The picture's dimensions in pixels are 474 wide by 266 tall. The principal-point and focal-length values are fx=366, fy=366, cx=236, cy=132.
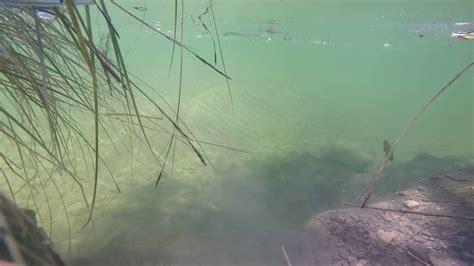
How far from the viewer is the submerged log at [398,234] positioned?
4.83 ft

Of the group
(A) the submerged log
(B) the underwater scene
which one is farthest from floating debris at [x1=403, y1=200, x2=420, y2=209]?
(B) the underwater scene

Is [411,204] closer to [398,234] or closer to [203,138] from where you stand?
[398,234]

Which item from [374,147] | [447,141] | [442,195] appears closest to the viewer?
[442,195]

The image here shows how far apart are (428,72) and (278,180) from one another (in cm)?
925

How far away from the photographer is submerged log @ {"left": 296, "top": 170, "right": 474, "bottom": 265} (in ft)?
4.83

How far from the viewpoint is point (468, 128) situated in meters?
5.43

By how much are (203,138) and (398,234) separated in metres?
2.45

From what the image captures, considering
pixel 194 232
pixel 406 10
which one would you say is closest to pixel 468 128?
pixel 194 232

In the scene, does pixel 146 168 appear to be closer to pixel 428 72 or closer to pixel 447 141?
pixel 447 141

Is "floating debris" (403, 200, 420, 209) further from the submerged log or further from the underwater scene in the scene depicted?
the underwater scene

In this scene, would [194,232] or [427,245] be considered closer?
[427,245]

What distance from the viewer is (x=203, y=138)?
378 centimetres

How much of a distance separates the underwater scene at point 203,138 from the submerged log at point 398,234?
0.06m

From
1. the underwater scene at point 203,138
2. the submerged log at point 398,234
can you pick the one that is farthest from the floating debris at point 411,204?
the underwater scene at point 203,138
